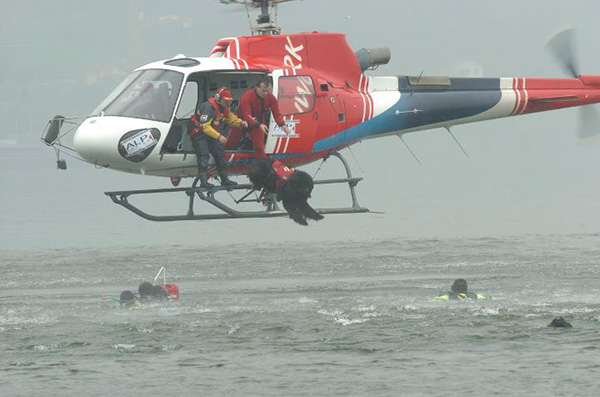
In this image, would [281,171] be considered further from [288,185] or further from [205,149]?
[205,149]

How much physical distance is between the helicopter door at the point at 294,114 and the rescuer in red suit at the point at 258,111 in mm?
248

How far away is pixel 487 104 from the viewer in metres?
22.3

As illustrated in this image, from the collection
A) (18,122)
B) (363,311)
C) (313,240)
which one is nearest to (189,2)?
(18,122)

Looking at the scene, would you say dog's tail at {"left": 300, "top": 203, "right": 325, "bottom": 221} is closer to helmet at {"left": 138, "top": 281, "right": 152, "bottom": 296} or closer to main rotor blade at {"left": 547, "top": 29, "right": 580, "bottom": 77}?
helmet at {"left": 138, "top": 281, "right": 152, "bottom": 296}

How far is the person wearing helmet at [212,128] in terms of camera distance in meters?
18.8

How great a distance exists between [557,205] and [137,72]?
43.8m

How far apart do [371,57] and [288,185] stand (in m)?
3.68

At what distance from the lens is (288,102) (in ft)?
64.8

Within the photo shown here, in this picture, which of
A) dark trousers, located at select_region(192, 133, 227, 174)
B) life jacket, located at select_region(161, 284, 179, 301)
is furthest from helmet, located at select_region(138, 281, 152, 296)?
dark trousers, located at select_region(192, 133, 227, 174)

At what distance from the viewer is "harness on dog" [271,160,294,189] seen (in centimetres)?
1908

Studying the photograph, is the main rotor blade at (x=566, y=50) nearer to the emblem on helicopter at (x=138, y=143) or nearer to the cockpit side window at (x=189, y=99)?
the cockpit side window at (x=189, y=99)

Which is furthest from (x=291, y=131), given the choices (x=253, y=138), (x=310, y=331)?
(x=310, y=331)

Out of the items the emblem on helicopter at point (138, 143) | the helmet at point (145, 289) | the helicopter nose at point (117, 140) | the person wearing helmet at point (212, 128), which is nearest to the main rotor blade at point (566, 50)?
the person wearing helmet at point (212, 128)

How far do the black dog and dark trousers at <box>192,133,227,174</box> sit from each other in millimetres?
563
